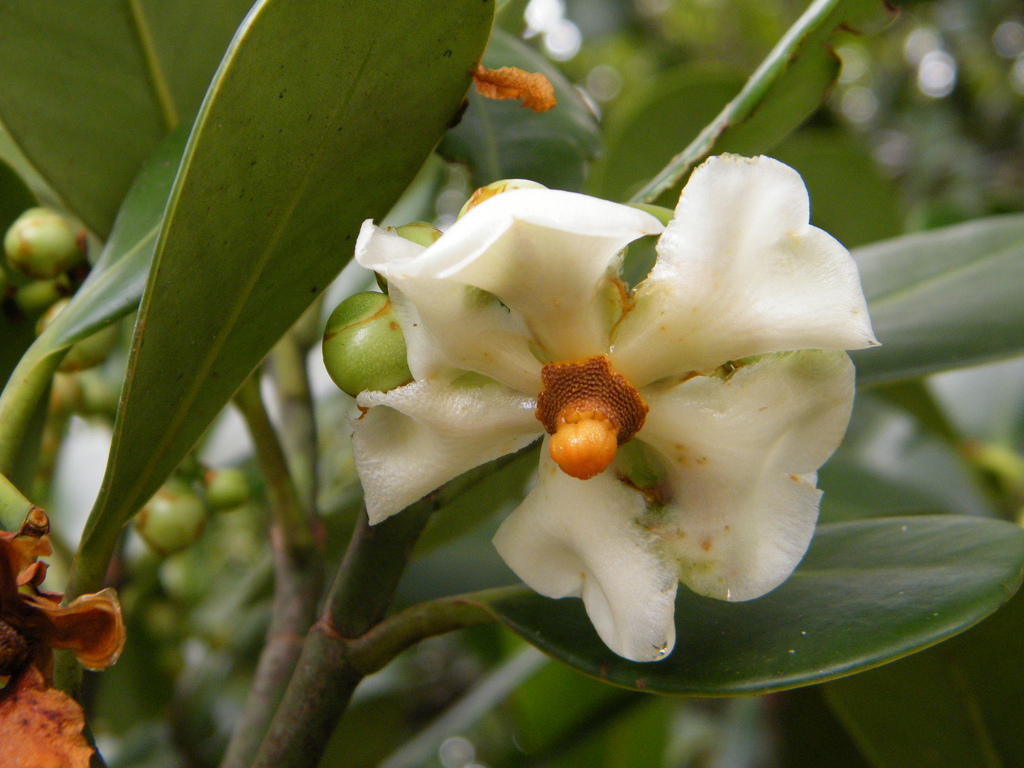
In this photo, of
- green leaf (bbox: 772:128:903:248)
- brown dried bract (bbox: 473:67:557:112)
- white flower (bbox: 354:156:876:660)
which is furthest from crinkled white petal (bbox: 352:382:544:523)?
green leaf (bbox: 772:128:903:248)

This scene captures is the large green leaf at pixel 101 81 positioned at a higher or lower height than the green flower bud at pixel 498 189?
higher

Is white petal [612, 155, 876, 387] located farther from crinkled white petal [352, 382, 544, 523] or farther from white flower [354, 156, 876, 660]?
crinkled white petal [352, 382, 544, 523]

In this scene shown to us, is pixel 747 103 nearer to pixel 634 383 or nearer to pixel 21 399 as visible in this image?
pixel 634 383

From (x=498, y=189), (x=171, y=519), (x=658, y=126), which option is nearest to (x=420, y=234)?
(x=498, y=189)

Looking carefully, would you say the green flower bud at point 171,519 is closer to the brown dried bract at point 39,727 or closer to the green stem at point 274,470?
the green stem at point 274,470

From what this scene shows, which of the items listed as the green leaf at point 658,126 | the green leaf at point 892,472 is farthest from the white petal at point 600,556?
the green leaf at point 658,126
